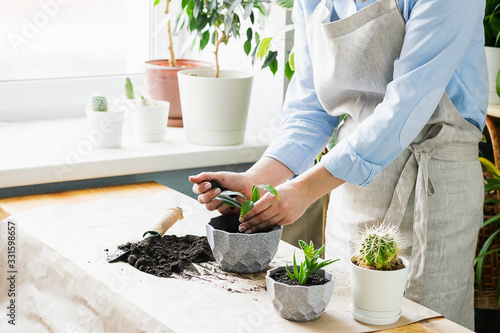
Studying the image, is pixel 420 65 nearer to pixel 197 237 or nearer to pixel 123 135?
pixel 197 237

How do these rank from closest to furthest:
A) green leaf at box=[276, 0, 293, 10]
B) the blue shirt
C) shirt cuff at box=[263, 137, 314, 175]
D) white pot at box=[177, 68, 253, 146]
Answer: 1. the blue shirt
2. shirt cuff at box=[263, 137, 314, 175]
3. green leaf at box=[276, 0, 293, 10]
4. white pot at box=[177, 68, 253, 146]

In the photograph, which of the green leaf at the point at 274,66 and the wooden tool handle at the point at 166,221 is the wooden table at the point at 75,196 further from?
the green leaf at the point at 274,66

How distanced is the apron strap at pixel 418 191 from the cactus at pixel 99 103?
990 millimetres

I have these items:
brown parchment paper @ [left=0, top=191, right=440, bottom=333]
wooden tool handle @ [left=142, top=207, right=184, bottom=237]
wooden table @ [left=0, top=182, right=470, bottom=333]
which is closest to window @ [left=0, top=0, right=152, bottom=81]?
wooden table @ [left=0, top=182, right=470, bottom=333]

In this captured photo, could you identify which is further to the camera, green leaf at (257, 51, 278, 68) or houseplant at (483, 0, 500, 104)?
green leaf at (257, 51, 278, 68)

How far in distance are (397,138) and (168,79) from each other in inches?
47.3

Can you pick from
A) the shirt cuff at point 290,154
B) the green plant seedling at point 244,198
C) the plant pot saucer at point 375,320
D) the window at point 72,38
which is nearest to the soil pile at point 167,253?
the green plant seedling at point 244,198

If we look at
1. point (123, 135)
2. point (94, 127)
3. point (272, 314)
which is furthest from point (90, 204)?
point (272, 314)

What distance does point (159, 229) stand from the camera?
1.47 m

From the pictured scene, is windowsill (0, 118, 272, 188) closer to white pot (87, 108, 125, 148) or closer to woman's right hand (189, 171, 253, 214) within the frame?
white pot (87, 108, 125, 148)

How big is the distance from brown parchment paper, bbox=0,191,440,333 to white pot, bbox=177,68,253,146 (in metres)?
0.48

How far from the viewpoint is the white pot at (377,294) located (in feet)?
3.63

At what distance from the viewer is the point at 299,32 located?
5.31 feet

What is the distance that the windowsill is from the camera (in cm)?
190
